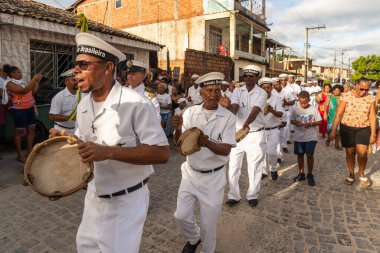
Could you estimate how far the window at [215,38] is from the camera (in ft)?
76.0

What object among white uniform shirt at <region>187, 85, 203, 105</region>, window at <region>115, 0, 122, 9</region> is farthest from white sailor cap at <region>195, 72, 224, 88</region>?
window at <region>115, 0, 122, 9</region>

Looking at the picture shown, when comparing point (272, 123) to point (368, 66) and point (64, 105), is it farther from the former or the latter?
point (368, 66)

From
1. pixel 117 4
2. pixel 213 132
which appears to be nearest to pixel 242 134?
pixel 213 132

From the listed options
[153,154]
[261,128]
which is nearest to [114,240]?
[153,154]

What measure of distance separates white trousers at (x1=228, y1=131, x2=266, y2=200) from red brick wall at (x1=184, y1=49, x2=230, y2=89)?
527 inches

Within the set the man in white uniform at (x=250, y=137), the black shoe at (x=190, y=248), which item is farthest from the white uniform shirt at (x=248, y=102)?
the black shoe at (x=190, y=248)

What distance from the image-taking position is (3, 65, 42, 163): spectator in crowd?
6.27m

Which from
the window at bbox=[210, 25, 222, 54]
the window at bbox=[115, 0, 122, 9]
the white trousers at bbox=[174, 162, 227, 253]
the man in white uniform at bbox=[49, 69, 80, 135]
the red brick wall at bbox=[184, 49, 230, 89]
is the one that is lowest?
the white trousers at bbox=[174, 162, 227, 253]

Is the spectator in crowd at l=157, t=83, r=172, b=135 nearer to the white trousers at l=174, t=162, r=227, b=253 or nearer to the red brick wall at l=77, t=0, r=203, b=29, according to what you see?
the white trousers at l=174, t=162, r=227, b=253

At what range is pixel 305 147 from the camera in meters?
6.39

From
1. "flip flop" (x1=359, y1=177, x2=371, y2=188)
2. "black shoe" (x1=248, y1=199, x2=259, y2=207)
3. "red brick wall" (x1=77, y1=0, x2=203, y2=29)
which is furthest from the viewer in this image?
"red brick wall" (x1=77, y1=0, x2=203, y2=29)

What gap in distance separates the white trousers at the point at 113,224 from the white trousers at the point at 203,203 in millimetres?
1112

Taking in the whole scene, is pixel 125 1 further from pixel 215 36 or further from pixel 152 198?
pixel 152 198

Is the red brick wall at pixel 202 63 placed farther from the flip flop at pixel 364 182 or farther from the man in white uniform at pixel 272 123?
the flip flop at pixel 364 182
